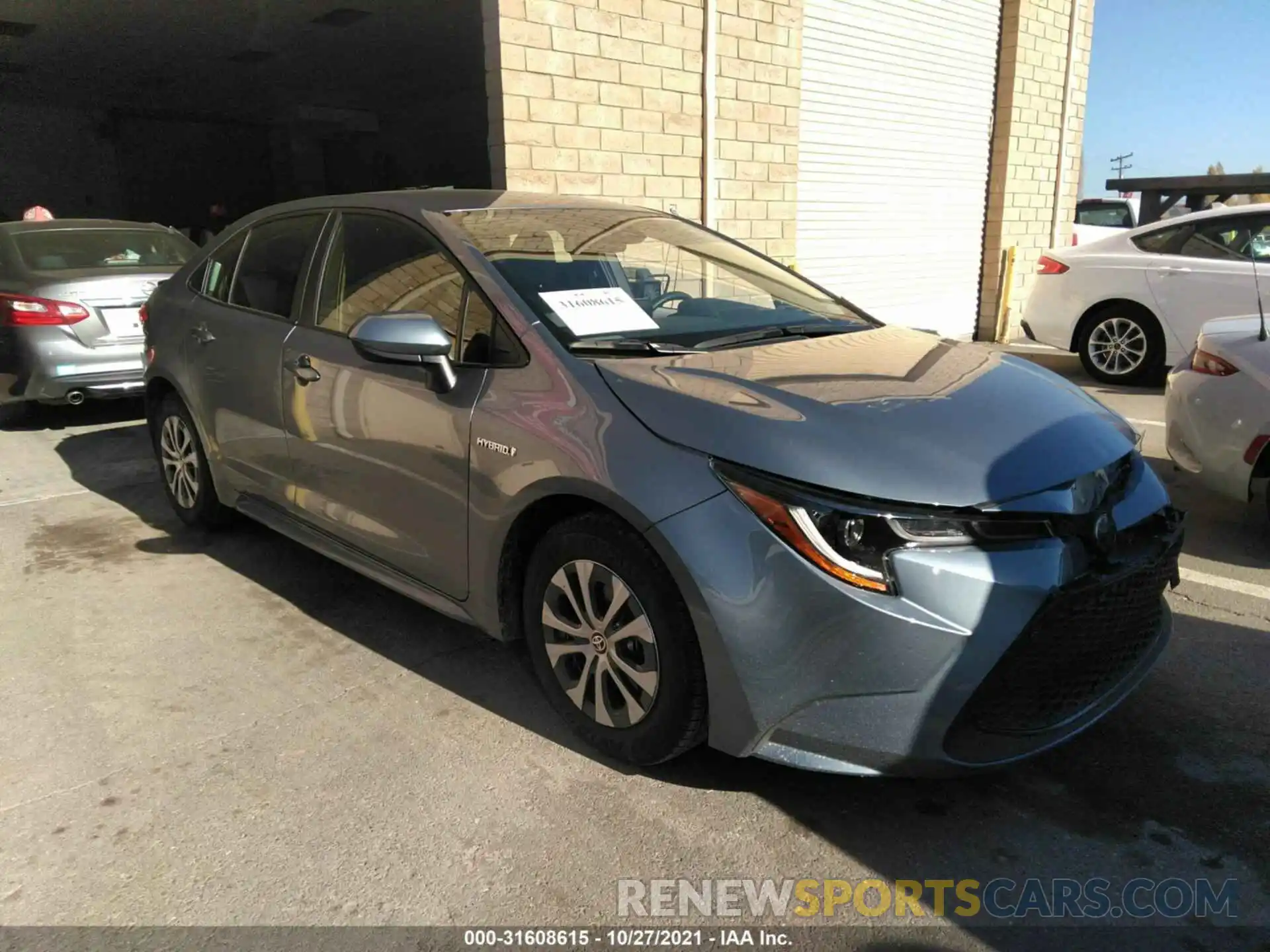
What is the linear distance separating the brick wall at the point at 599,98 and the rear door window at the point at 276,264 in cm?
288

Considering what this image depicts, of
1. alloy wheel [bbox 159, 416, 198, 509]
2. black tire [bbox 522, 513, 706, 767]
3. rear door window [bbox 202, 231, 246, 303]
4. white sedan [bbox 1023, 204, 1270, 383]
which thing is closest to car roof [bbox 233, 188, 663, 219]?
rear door window [bbox 202, 231, 246, 303]

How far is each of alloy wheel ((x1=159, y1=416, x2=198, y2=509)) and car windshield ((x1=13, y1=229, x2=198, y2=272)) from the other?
2.96m

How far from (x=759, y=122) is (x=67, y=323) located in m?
5.76

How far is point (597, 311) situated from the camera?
3041mm

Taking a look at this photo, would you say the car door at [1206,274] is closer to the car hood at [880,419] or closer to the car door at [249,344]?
the car hood at [880,419]

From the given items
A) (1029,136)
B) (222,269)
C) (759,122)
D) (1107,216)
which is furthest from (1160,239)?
(1107,216)

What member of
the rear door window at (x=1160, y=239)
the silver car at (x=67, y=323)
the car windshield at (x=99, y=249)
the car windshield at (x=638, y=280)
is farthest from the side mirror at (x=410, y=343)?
the rear door window at (x=1160, y=239)

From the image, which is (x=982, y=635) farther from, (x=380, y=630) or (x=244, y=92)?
(x=244, y=92)

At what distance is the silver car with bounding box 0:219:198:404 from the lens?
6605 mm

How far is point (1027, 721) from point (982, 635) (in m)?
0.33

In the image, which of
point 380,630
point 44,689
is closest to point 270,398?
point 380,630

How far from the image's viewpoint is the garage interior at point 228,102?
44.2 ft

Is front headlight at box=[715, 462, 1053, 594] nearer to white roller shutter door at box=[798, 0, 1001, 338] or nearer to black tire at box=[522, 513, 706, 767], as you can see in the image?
black tire at box=[522, 513, 706, 767]

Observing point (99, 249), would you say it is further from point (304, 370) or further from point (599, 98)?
point (304, 370)
